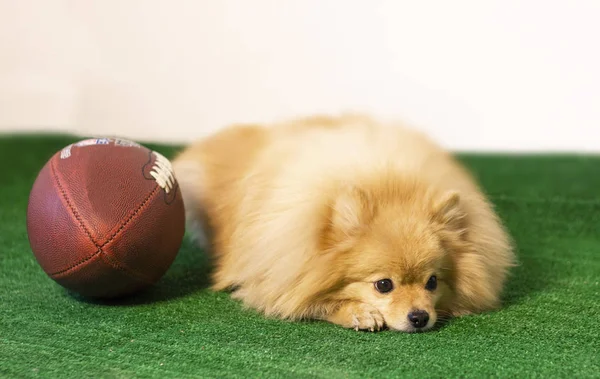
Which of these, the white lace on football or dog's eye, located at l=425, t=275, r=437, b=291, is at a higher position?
the white lace on football

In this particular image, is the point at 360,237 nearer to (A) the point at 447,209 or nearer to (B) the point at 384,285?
(B) the point at 384,285

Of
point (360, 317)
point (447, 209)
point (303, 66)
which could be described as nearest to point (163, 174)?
point (360, 317)

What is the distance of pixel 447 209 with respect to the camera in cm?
264

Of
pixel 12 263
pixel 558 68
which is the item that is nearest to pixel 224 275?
pixel 12 263

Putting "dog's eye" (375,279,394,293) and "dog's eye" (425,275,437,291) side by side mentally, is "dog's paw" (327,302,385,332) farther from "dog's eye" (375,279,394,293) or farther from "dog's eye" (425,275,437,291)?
"dog's eye" (425,275,437,291)

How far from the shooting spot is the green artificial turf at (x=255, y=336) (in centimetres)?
213

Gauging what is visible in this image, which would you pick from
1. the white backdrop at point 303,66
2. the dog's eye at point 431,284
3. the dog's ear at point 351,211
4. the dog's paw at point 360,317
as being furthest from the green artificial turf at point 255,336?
the white backdrop at point 303,66

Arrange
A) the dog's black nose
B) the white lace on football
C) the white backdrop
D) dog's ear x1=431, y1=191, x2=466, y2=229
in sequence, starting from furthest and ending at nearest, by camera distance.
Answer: the white backdrop → the white lace on football → dog's ear x1=431, y1=191, x2=466, y2=229 → the dog's black nose

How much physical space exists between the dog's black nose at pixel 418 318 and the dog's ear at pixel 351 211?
14.5 inches

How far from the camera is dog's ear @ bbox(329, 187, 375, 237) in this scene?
254 cm

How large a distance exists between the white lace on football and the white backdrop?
2690 mm

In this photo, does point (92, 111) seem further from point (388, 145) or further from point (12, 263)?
point (388, 145)

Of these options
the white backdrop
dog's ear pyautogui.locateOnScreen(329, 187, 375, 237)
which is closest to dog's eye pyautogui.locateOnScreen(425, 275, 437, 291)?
dog's ear pyautogui.locateOnScreen(329, 187, 375, 237)

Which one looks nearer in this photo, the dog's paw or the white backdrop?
the dog's paw
